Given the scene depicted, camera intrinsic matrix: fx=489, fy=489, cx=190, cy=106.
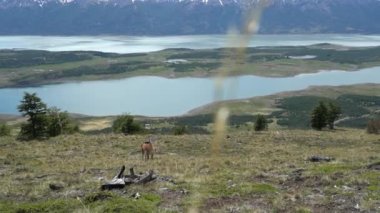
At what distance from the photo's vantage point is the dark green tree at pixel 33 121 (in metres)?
33.4

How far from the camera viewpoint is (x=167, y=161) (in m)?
19.5

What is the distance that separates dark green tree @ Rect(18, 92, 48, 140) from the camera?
1315 inches

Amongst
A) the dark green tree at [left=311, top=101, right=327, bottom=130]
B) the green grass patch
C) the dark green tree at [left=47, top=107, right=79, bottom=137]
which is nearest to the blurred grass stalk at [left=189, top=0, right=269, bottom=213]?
the green grass patch

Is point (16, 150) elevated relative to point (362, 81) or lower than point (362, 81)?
elevated

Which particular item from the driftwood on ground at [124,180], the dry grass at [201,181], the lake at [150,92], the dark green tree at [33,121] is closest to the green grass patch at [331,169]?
the dry grass at [201,181]

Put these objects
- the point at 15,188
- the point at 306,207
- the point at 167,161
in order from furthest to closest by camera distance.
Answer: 1. the point at 167,161
2. the point at 15,188
3. the point at 306,207

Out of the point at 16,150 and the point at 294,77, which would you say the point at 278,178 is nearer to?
the point at 16,150

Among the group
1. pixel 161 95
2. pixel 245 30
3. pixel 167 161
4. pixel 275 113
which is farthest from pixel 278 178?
pixel 161 95

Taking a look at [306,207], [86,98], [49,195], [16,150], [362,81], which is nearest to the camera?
[306,207]

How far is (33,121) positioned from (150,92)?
92.4 metres

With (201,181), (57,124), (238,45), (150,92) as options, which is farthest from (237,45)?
(150,92)

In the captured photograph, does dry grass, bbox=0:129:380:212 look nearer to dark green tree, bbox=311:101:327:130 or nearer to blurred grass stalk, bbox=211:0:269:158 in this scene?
blurred grass stalk, bbox=211:0:269:158

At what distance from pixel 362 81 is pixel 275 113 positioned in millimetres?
60140

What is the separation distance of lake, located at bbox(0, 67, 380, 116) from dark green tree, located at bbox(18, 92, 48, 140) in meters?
51.7
